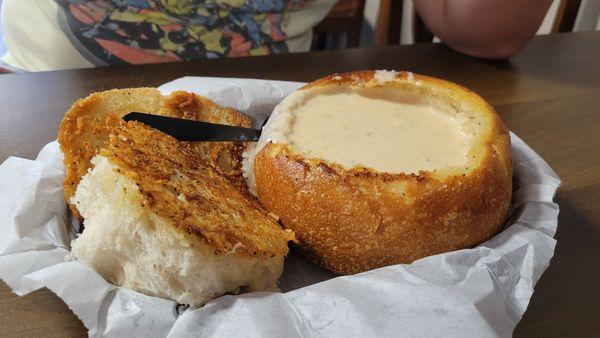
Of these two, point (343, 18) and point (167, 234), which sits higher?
point (167, 234)

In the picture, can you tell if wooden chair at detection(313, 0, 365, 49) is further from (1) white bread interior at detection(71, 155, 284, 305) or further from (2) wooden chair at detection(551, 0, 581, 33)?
(1) white bread interior at detection(71, 155, 284, 305)

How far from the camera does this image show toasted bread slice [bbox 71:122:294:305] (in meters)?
0.65

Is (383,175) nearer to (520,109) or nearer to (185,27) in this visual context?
(520,109)

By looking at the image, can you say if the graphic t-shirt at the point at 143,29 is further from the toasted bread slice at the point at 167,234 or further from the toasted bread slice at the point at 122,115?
the toasted bread slice at the point at 167,234

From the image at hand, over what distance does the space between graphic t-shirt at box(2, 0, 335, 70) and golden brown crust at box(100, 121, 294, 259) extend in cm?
63

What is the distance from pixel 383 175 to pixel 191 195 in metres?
0.26

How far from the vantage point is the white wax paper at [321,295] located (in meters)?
0.63

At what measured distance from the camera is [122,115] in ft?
3.03

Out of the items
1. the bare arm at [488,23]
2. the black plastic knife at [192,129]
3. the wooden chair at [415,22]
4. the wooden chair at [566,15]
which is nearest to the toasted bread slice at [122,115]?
the black plastic knife at [192,129]

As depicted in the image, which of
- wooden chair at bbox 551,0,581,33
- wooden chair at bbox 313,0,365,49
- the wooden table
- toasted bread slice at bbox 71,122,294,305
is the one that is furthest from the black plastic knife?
wooden chair at bbox 551,0,581,33

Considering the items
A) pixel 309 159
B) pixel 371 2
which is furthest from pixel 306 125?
pixel 371 2

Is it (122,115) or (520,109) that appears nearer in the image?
(122,115)

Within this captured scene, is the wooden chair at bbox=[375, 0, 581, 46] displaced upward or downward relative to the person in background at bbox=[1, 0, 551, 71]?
downward

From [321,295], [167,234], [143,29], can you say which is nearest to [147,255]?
[167,234]
